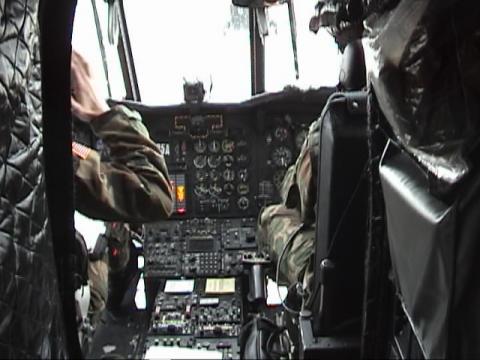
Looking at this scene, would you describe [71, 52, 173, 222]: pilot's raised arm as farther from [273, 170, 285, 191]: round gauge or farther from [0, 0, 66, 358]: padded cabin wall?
[273, 170, 285, 191]: round gauge

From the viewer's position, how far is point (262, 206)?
11.6 ft

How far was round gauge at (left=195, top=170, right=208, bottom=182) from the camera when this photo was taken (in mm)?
3555

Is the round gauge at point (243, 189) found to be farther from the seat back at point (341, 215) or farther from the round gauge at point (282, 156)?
the seat back at point (341, 215)

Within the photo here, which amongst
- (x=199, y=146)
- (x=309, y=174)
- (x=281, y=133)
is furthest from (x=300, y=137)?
(x=309, y=174)

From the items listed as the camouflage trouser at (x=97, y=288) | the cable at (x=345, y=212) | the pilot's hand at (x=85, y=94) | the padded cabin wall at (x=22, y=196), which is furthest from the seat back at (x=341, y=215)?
the padded cabin wall at (x=22, y=196)

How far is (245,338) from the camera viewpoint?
1915mm

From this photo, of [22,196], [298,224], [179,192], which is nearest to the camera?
[22,196]

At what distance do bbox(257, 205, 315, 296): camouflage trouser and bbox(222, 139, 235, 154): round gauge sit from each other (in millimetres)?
768

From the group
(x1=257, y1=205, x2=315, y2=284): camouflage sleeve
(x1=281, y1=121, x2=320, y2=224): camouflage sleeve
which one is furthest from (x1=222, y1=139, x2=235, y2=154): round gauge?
(x1=281, y1=121, x2=320, y2=224): camouflage sleeve

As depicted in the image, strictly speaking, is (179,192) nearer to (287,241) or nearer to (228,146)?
(228,146)

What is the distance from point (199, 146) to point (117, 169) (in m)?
1.88

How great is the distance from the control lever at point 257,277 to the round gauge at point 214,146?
3.15ft

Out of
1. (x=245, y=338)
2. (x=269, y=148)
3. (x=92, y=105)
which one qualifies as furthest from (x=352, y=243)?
(x=269, y=148)

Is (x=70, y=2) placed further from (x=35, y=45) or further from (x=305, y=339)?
(x=305, y=339)
